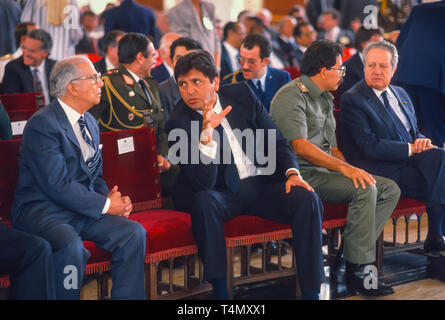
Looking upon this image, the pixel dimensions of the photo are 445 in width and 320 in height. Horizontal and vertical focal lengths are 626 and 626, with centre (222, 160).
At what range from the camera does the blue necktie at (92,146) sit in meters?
2.59

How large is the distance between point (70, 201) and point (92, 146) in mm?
286

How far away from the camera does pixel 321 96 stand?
10.9 ft

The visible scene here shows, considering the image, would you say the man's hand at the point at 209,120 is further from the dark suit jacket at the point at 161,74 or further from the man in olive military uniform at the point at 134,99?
the dark suit jacket at the point at 161,74

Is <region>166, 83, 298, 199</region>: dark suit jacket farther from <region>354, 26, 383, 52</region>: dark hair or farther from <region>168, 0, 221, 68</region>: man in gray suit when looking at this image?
<region>168, 0, 221, 68</region>: man in gray suit

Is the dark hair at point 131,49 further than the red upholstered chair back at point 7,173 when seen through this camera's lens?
Yes

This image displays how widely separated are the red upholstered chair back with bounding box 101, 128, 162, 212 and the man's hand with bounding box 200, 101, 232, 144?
33cm

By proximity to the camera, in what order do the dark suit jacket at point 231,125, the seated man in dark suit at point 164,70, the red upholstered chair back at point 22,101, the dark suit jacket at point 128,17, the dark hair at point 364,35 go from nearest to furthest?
the dark suit jacket at point 231,125 < the red upholstered chair back at point 22,101 < the seated man in dark suit at point 164,70 < the dark hair at point 364,35 < the dark suit jacket at point 128,17

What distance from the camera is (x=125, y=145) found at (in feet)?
9.43

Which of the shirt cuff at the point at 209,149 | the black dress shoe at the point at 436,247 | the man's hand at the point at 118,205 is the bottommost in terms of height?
the black dress shoe at the point at 436,247

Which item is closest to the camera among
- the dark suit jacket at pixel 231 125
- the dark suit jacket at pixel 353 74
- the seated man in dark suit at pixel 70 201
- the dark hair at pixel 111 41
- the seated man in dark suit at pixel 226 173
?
the seated man in dark suit at pixel 70 201

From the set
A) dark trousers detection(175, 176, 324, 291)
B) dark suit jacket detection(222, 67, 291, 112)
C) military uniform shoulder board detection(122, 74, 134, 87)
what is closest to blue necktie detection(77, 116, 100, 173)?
dark trousers detection(175, 176, 324, 291)

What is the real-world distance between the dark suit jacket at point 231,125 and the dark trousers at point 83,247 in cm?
42

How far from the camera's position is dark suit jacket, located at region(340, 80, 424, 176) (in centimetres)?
331

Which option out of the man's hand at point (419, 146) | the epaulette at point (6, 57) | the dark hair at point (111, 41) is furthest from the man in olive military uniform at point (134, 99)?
the epaulette at point (6, 57)
